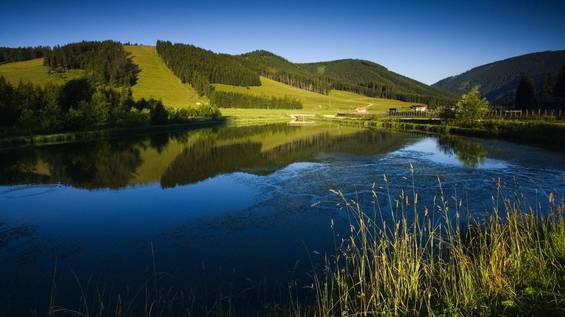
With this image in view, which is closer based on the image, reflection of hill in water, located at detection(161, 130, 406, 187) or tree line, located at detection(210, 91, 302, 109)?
reflection of hill in water, located at detection(161, 130, 406, 187)

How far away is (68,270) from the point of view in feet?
35.2

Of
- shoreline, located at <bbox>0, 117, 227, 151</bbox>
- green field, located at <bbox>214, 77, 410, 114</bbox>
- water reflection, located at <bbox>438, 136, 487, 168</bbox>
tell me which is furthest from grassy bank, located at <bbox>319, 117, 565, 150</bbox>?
green field, located at <bbox>214, 77, 410, 114</bbox>

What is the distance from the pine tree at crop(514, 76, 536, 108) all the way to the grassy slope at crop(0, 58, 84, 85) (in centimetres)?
12388

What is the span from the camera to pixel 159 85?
13488 cm

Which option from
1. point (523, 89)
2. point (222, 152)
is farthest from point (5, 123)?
point (523, 89)

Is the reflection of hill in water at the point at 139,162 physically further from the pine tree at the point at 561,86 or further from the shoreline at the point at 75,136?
the pine tree at the point at 561,86

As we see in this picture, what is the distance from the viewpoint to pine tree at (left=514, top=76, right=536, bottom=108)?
3034 inches

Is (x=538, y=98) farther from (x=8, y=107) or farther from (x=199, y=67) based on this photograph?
(x=199, y=67)

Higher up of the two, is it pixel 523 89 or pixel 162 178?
pixel 523 89

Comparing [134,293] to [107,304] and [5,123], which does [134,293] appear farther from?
[5,123]

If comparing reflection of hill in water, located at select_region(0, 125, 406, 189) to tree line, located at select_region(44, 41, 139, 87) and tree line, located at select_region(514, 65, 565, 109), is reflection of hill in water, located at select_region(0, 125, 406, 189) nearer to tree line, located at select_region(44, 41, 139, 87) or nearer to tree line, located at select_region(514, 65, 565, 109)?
tree line, located at select_region(514, 65, 565, 109)

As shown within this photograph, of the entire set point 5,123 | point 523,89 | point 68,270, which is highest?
point 523,89

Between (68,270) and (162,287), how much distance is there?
3375 mm

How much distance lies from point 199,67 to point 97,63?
42731 mm
